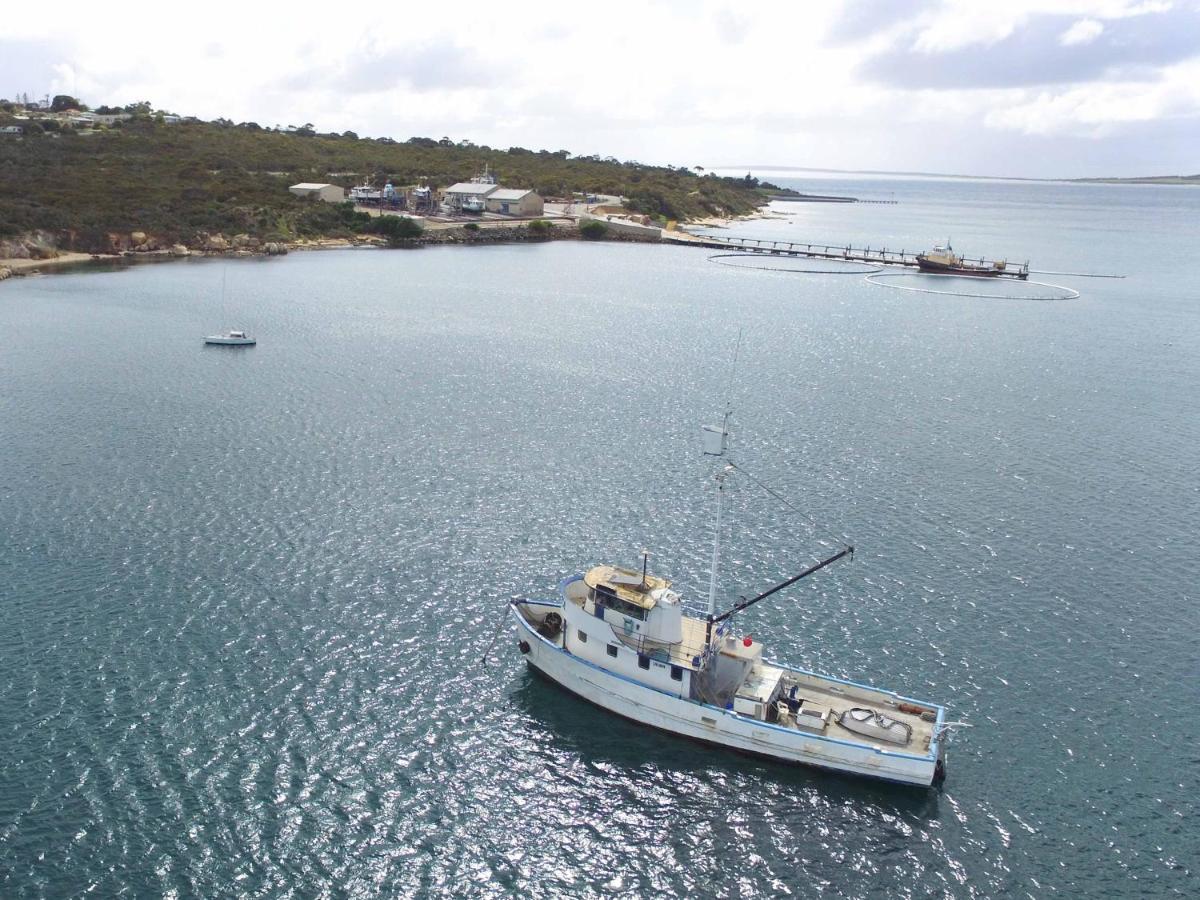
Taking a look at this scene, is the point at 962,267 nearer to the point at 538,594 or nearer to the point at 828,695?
the point at 538,594

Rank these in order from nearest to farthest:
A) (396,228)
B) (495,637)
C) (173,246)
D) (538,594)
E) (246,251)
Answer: (495,637) → (538,594) → (173,246) → (246,251) → (396,228)

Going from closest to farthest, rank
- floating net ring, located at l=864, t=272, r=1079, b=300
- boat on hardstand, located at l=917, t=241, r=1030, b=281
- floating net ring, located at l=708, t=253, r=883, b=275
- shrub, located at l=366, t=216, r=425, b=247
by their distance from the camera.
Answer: floating net ring, located at l=864, t=272, r=1079, b=300 < boat on hardstand, located at l=917, t=241, r=1030, b=281 < floating net ring, located at l=708, t=253, r=883, b=275 < shrub, located at l=366, t=216, r=425, b=247

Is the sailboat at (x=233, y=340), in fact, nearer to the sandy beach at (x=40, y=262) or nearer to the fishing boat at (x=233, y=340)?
the fishing boat at (x=233, y=340)

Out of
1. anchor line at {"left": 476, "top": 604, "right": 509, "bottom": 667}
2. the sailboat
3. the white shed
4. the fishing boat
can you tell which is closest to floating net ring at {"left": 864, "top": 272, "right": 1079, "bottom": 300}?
the sailboat

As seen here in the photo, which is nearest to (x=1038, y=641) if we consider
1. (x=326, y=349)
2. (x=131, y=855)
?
(x=131, y=855)

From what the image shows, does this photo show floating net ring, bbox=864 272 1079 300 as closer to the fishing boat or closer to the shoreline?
the shoreline

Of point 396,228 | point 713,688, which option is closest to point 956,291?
point 396,228

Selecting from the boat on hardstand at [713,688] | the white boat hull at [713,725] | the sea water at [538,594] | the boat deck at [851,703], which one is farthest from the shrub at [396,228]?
the boat deck at [851,703]
